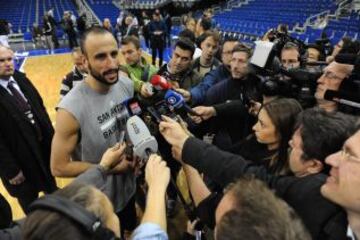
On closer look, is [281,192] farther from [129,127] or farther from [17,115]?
[17,115]

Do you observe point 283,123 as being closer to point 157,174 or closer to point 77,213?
point 157,174

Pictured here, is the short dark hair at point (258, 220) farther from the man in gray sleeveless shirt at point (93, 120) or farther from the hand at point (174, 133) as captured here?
the man in gray sleeveless shirt at point (93, 120)

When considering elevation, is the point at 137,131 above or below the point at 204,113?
above

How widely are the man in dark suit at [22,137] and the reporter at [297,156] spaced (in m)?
1.33

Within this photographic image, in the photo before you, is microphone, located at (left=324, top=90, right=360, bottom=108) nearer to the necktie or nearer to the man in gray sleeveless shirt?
the man in gray sleeveless shirt

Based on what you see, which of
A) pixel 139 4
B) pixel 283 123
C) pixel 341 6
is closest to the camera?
pixel 283 123

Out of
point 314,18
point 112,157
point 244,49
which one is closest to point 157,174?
point 112,157

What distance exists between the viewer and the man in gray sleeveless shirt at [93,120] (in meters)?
1.65

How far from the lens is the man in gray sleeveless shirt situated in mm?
1647

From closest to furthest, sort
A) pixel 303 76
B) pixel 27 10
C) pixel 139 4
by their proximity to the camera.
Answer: pixel 303 76, pixel 27 10, pixel 139 4

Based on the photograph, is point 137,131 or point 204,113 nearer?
point 137,131

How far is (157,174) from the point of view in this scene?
4.10ft

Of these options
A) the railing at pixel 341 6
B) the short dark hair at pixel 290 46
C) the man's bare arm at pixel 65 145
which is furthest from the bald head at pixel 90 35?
the railing at pixel 341 6

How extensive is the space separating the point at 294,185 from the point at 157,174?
0.51 metres
